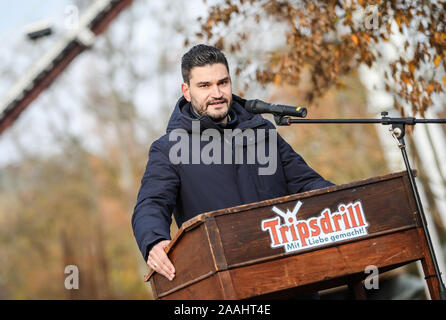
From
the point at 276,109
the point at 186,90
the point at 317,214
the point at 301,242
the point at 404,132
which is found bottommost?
the point at 301,242

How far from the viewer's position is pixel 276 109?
3.02 meters

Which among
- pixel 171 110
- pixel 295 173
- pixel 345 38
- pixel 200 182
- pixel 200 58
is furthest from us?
pixel 171 110

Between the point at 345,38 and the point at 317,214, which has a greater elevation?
the point at 345,38

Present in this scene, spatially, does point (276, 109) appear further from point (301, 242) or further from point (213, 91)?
point (301, 242)

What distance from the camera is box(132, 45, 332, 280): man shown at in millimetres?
3328

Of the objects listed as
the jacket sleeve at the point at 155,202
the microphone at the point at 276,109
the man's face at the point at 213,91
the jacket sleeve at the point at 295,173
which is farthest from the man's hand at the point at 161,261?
the jacket sleeve at the point at 295,173

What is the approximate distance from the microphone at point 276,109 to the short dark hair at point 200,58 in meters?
0.50

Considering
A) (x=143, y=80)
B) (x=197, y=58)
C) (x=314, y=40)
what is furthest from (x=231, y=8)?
(x=143, y=80)

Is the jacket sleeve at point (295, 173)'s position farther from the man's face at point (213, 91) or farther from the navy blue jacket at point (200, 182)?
the man's face at point (213, 91)

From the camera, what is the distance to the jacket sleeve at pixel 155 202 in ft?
9.66

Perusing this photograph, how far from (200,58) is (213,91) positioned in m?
0.22

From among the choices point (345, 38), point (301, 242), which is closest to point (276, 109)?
point (301, 242)

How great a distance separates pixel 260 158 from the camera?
346 centimetres

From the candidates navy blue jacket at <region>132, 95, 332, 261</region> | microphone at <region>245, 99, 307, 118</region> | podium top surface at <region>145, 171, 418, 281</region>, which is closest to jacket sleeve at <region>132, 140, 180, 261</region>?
navy blue jacket at <region>132, 95, 332, 261</region>
